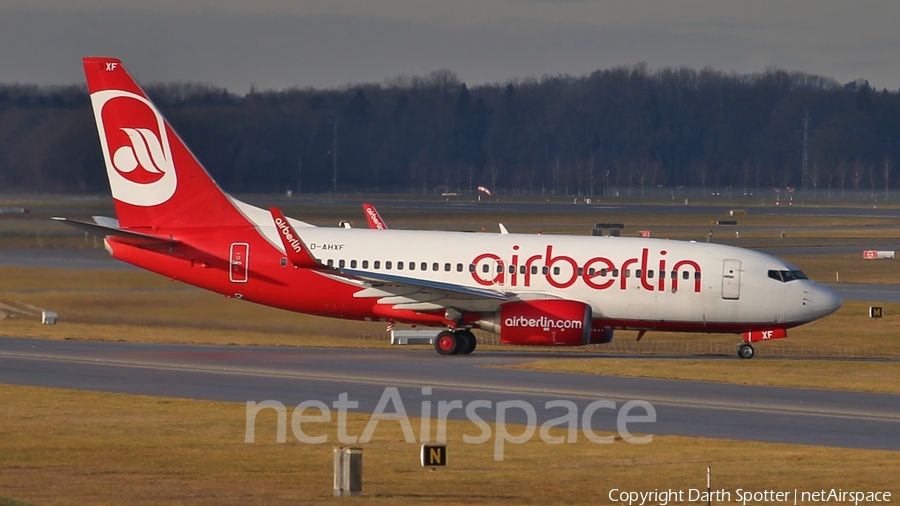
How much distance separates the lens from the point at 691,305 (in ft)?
124

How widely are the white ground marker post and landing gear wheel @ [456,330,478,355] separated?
65.9ft

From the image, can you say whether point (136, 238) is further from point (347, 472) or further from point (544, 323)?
point (347, 472)

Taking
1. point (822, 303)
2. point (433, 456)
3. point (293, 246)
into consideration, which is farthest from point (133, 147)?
point (433, 456)

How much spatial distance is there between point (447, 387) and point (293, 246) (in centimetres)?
799

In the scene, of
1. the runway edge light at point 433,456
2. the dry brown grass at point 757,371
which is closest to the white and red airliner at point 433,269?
the dry brown grass at point 757,371

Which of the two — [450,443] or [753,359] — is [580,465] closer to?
[450,443]

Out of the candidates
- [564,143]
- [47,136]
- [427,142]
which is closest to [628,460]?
[47,136]

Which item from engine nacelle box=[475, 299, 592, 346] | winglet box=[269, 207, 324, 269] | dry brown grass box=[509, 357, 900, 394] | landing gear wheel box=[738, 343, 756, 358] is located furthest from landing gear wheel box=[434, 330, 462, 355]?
landing gear wheel box=[738, 343, 756, 358]

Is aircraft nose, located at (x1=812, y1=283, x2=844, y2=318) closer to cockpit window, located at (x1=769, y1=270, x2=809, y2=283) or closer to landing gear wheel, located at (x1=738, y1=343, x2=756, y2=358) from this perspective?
cockpit window, located at (x1=769, y1=270, x2=809, y2=283)

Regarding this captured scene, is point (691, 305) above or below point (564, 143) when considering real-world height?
below

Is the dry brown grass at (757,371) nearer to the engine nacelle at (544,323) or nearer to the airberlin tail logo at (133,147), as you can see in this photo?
the engine nacelle at (544,323)

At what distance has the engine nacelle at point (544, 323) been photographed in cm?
3656

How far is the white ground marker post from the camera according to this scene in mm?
17969

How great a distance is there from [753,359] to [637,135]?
16454cm
